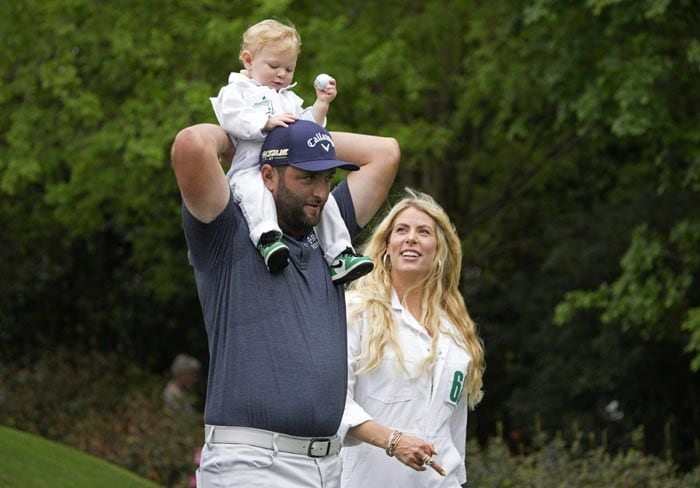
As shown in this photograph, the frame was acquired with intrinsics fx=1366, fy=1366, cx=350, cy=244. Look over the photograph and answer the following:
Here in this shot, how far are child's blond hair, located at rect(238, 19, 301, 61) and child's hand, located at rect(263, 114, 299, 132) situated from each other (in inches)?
13.1

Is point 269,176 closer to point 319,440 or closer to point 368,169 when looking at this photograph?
point 368,169

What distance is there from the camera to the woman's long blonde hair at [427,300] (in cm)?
526

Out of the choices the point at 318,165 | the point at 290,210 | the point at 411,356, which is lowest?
the point at 411,356

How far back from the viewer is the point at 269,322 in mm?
3891

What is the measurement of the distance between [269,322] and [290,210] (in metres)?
0.36

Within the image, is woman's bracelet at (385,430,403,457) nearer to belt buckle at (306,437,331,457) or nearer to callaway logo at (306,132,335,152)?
belt buckle at (306,437,331,457)

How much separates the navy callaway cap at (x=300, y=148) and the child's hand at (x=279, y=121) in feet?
0.04

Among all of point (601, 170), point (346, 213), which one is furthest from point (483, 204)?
point (346, 213)

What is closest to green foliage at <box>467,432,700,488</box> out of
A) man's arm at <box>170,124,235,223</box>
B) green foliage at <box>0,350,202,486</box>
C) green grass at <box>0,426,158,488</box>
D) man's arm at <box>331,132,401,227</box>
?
green grass at <box>0,426,158,488</box>

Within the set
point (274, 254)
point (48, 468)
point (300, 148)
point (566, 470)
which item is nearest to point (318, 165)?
point (300, 148)

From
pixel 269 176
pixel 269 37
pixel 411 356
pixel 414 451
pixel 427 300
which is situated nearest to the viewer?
pixel 269 176

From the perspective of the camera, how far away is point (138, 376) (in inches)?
624

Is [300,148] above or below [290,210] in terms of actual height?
above

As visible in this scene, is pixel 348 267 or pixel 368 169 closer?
pixel 348 267
